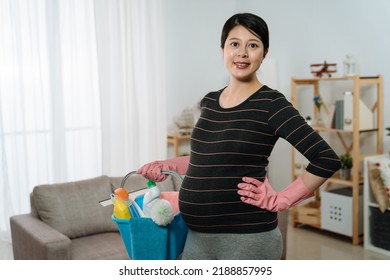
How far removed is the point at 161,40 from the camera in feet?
13.0

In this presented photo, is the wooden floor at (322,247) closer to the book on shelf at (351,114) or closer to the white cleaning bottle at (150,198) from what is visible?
the book on shelf at (351,114)

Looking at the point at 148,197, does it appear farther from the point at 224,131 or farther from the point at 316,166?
the point at 316,166

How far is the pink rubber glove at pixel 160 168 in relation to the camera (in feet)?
4.47

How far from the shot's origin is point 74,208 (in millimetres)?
2680

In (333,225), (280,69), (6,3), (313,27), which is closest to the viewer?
(6,3)

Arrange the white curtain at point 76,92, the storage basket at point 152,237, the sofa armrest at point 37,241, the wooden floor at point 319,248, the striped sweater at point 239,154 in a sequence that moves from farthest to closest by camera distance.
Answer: the white curtain at point 76,92, the wooden floor at point 319,248, the sofa armrest at point 37,241, the storage basket at point 152,237, the striped sweater at point 239,154

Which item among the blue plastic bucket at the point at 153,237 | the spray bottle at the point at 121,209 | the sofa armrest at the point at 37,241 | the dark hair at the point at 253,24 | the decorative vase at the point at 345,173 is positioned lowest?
the sofa armrest at the point at 37,241

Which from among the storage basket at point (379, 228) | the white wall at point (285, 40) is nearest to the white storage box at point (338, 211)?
the storage basket at point (379, 228)

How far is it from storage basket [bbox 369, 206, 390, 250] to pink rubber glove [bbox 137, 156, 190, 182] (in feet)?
7.21

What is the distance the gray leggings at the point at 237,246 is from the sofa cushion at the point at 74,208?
1.55 metres

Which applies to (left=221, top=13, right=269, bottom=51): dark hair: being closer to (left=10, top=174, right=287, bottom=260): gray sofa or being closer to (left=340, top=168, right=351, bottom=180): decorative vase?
(left=10, top=174, right=287, bottom=260): gray sofa

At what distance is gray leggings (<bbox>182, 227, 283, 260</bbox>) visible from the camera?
1.18m

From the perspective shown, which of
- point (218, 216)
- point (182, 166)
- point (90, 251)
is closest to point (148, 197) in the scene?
point (182, 166)

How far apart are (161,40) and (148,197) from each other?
277 cm
